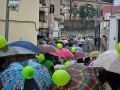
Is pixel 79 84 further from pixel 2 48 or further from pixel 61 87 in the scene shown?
pixel 2 48

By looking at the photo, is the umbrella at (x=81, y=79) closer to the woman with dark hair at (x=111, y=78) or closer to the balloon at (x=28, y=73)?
the balloon at (x=28, y=73)

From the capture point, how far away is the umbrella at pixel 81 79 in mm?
4000

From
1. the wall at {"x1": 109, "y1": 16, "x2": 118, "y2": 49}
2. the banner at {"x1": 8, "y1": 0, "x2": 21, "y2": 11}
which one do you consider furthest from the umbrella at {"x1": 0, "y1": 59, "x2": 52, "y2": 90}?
the wall at {"x1": 109, "y1": 16, "x2": 118, "y2": 49}

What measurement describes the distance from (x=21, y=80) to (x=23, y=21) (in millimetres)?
14474

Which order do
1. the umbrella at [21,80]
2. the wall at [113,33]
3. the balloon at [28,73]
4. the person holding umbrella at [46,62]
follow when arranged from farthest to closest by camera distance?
the wall at [113,33] < the person holding umbrella at [46,62] < the umbrella at [21,80] < the balloon at [28,73]

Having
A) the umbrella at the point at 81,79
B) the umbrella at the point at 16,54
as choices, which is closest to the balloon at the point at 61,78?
the umbrella at the point at 81,79

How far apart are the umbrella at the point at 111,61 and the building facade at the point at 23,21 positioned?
11.7 meters

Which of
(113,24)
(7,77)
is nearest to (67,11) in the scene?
(113,24)

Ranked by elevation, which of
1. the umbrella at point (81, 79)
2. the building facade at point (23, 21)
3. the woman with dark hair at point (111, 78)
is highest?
the building facade at point (23, 21)

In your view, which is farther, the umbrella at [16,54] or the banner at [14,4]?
the banner at [14,4]

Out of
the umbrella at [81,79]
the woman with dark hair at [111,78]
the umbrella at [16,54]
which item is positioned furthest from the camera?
the umbrella at [16,54]

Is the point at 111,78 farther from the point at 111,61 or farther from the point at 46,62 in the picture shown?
the point at 46,62

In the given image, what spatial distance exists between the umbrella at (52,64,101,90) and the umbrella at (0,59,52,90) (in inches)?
14.7

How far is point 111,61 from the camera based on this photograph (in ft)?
16.6
